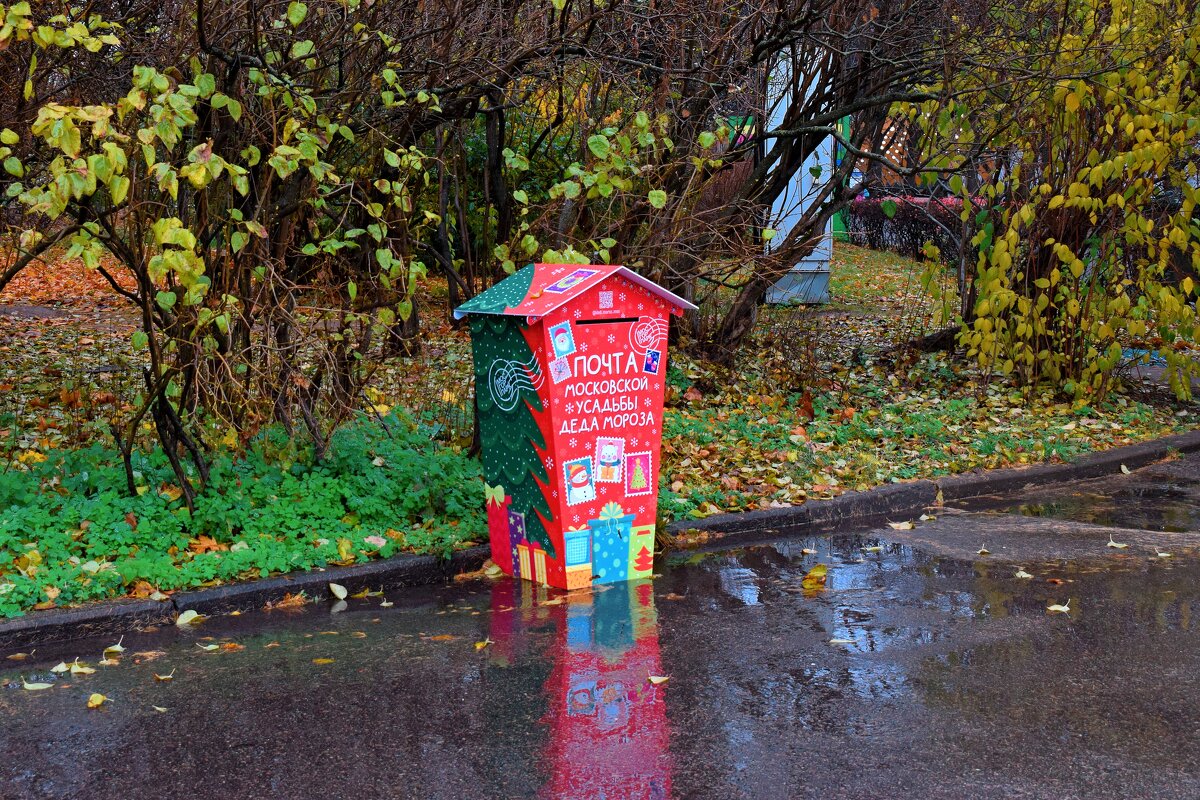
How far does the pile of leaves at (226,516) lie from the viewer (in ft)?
18.7

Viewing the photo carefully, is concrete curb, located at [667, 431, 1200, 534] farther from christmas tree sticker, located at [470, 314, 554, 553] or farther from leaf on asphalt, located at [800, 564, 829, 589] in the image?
christmas tree sticker, located at [470, 314, 554, 553]

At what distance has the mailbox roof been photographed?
5.68m

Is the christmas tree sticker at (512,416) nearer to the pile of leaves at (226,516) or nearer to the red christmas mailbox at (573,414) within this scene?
the red christmas mailbox at (573,414)

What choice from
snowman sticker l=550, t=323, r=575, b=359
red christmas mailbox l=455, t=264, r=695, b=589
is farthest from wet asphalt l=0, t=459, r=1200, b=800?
snowman sticker l=550, t=323, r=575, b=359

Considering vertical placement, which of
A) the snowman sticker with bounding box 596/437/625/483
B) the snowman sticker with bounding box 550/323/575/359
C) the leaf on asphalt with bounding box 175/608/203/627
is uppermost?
the snowman sticker with bounding box 550/323/575/359

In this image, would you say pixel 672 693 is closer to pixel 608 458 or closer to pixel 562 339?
pixel 608 458

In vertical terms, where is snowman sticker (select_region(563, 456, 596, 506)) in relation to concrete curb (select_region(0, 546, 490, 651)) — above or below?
above

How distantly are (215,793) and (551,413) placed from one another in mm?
2547

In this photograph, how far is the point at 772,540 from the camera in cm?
718

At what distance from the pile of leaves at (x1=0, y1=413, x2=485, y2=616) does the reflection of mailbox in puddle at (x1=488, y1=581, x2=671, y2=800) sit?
2.96 feet

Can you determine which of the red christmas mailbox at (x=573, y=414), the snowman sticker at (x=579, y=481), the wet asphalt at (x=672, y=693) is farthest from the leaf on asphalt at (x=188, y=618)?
the snowman sticker at (x=579, y=481)

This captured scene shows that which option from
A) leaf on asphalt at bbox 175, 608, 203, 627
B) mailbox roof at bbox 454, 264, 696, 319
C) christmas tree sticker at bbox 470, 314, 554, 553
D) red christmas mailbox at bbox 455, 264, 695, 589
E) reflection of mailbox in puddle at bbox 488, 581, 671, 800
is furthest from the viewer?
christmas tree sticker at bbox 470, 314, 554, 553

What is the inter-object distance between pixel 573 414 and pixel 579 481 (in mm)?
337

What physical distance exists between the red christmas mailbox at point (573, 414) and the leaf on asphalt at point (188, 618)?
1569 millimetres
